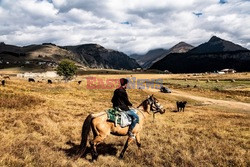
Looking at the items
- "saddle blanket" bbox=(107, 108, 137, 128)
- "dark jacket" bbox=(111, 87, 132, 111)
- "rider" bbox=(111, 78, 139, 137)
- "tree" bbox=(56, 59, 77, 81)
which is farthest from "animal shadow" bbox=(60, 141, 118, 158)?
"tree" bbox=(56, 59, 77, 81)

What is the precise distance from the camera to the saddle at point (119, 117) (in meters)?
10.2

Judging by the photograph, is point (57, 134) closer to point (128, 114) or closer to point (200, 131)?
point (128, 114)

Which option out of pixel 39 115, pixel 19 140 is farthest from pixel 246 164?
pixel 39 115

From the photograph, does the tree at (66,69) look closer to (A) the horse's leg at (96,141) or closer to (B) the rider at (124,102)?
(B) the rider at (124,102)

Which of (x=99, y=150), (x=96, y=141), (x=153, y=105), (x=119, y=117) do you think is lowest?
(x=99, y=150)

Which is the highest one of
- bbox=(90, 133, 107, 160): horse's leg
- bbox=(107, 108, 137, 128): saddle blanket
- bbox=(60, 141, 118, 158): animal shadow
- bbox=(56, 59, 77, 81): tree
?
bbox=(56, 59, 77, 81): tree

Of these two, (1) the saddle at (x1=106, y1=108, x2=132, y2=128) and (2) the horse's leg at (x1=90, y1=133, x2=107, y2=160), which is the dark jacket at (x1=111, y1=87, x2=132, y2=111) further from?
(2) the horse's leg at (x1=90, y1=133, x2=107, y2=160)

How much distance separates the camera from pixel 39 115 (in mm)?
18297

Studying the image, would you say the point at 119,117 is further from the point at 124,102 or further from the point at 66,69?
the point at 66,69

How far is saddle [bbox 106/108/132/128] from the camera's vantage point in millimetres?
10184

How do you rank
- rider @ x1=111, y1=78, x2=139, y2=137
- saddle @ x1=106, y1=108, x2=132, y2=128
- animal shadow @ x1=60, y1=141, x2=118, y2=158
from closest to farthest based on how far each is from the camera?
saddle @ x1=106, y1=108, x2=132, y2=128 → rider @ x1=111, y1=78, x2=139, y2=137 → animal shadow @ x1=60, y1=141, x2=118, y2=158

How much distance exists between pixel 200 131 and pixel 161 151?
235 inches

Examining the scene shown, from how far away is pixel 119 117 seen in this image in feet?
33.8

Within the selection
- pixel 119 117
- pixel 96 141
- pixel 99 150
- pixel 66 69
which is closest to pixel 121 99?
pixel 119 117
